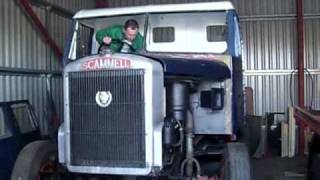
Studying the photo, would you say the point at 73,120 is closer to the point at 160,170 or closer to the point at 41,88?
the point at 160,170

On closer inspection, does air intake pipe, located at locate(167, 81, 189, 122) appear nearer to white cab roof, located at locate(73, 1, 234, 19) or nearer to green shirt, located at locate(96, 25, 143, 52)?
green shirt, located at locate(96, 25, 143, 52)

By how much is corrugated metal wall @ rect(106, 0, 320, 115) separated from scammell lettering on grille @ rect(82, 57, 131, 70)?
9435mm

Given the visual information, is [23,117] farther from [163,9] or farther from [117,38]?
[163,9]

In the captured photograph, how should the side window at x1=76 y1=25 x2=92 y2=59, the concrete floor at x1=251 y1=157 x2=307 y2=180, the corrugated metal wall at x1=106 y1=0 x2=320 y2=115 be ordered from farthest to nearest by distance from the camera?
the corrugated metal wall at x1=106 y1=0 x2=320 y2=115, the concrete floor at x1=251 y1=157 x2=307 y2=180, the side window at x1=76 y1=25 x2=92 y2=59

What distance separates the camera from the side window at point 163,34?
591cm

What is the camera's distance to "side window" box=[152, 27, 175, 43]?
5910 millimetres

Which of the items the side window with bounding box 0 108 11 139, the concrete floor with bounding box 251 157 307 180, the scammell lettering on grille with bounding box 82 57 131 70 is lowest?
the concrete floor with bounding box 251 157 307 180

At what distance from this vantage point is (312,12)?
13328mm

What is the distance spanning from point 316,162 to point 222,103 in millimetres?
1398

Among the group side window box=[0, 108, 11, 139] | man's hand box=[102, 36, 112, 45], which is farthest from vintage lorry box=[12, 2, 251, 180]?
side window box=[0, 108, 11, 139]

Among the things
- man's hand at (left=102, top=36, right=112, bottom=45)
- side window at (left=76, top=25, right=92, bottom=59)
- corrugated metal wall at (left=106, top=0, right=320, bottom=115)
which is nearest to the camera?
man's hand at (left=102, top=36, right=112, bottom=45)

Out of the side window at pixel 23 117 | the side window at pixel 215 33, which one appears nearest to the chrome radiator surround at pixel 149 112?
the side window at pixel 215 33

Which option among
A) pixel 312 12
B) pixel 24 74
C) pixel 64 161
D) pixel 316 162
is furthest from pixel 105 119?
pixel 312 12

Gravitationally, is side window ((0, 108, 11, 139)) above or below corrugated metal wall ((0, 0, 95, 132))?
below
